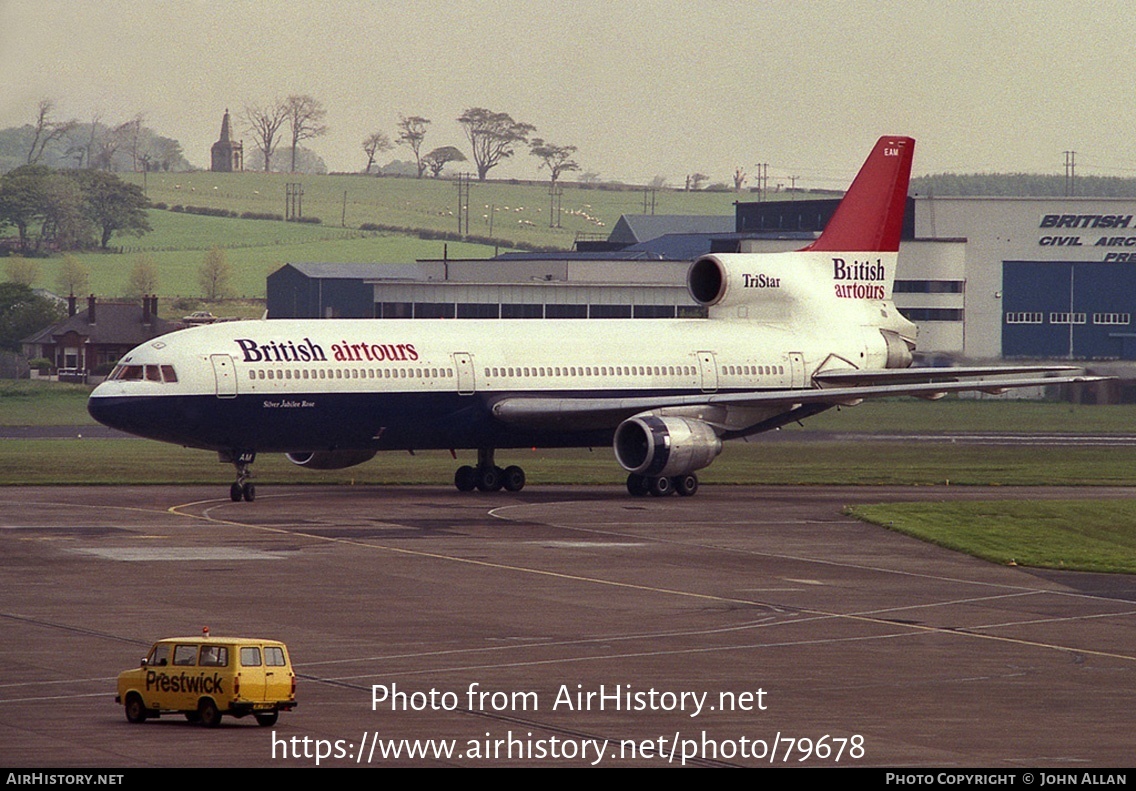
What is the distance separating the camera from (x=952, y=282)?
12888cm

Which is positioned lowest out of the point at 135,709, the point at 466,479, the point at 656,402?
the point at 135,709

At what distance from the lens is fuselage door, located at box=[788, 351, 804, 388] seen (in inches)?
2307

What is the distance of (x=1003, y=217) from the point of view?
445 feet

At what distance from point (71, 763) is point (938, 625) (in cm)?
1572

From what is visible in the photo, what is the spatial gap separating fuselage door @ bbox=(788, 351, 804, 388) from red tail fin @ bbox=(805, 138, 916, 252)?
4.02 m

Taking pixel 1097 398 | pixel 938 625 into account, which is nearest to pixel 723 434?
pixel 938 625

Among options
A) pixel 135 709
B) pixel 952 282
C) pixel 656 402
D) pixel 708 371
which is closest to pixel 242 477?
pixel 656 402

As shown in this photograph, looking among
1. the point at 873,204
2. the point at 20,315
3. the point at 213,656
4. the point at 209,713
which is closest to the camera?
the point at 209,713

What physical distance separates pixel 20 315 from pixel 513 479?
4323 inches

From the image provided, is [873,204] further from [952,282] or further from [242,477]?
[952,282]

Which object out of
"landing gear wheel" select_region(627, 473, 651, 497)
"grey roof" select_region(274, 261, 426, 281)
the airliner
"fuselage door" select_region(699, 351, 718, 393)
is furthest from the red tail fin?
"grey roof" select_region(274, 261, 426, 281)

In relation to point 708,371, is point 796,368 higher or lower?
higher

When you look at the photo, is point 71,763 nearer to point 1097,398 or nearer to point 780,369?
point 780,369

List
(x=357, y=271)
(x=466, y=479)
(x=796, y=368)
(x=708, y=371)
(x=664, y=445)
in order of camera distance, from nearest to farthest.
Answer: (x=664, y=445) → (x=466, y=479) → (x=708, y=371) → (x=796, y=368) → (x=357, y=271)
